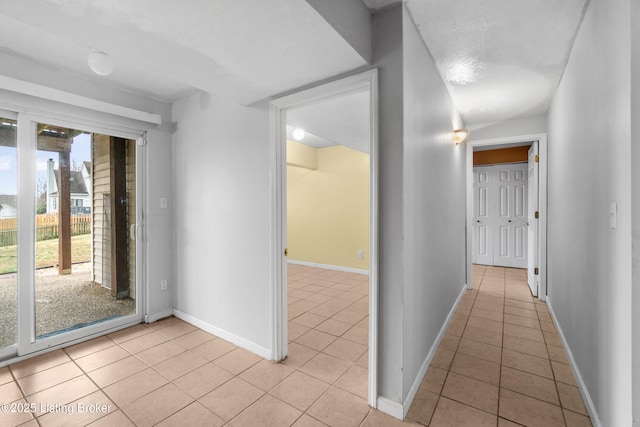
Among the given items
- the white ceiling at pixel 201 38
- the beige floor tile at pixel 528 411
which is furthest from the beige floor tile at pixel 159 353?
the beige floor tile at pixel 528 411

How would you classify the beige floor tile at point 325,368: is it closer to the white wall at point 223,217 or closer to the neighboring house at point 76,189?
the white wall at point 223,217

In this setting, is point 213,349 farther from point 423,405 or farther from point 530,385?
point 530,385

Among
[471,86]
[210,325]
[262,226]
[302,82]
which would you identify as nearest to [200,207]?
[262,226]

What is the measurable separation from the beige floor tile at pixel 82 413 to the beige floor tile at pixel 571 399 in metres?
2.81

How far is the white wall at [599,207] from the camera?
118cm

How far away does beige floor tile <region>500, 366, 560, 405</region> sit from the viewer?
187 cm

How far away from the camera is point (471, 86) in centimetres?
282

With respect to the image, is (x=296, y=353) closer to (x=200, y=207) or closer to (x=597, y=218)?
(x=200, y=207)

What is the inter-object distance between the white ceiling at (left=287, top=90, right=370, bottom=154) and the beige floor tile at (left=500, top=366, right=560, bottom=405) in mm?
2419

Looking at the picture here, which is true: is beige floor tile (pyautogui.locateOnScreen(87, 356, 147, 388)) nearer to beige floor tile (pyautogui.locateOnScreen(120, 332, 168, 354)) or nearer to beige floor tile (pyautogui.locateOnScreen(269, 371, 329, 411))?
beige floor tile (pyautogui.locateOnScreen(120, 332, 168, 354))

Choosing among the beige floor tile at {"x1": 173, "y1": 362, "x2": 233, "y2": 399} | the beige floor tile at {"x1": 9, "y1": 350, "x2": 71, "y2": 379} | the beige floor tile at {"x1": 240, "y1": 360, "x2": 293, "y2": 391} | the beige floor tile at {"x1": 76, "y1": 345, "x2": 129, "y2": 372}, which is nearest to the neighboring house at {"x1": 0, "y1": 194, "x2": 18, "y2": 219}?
the beige floor tile at {"x1": 9, "y1": 350, "x2": 71, "y2": 379}

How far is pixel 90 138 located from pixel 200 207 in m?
1.21

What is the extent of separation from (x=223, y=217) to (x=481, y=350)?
2.56 m

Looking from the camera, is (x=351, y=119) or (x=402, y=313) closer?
(x=402, y=313)
